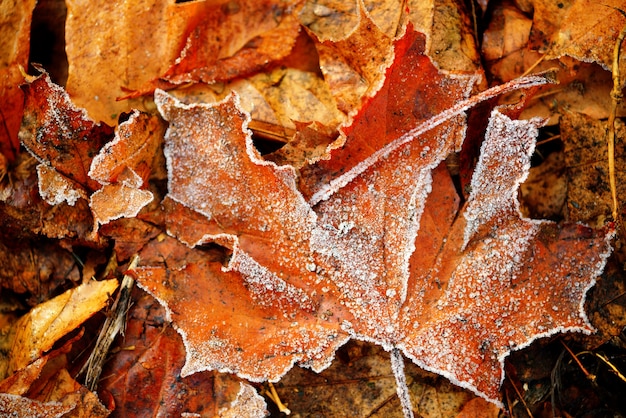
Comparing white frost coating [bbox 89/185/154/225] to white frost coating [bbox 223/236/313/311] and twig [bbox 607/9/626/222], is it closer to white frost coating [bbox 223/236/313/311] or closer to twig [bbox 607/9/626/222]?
white frost coating [bbox 223/236/313/311]

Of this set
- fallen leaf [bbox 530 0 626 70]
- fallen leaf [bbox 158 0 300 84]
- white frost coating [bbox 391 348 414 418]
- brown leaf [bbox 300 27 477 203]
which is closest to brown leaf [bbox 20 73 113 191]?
fallen leaf [bbox 158 0 300 84]

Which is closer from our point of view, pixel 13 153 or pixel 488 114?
pixel 488 114

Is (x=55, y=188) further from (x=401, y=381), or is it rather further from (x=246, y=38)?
(x=401, y=381)

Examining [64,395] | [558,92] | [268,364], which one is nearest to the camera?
[268,364]

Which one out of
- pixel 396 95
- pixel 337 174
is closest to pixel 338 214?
pixel 337 174

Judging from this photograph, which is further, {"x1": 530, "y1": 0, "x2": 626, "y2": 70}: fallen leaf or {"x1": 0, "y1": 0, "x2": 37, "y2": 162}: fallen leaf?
{"x1": 0, "y1": 0, "x2": 37, "y2": 162}: fallen leaf

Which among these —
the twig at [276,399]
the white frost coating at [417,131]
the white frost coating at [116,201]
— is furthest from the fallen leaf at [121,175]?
the twig at [276,399]

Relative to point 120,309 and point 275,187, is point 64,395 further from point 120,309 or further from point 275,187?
point 275,187
